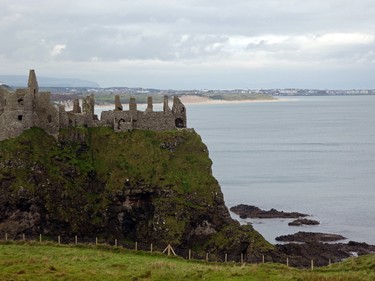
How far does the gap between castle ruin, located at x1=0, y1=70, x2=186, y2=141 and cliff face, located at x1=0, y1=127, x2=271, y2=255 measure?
878 mm

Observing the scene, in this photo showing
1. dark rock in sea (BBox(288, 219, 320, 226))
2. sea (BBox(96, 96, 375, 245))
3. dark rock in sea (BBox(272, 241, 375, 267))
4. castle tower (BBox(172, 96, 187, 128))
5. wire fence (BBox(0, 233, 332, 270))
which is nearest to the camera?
wire fence (BBox(0, 233, 332, 270))

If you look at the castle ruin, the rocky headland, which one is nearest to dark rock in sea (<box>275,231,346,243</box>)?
the rocky headland

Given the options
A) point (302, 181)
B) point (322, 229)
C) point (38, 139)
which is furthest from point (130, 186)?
point (302, 181)

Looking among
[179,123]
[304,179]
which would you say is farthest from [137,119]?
[304,179]

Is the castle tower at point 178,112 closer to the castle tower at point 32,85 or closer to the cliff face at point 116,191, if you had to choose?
the cliff face at point 116,191

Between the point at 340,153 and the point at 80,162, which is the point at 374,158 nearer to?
the point at 340,153

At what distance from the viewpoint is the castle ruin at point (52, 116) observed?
58.4 m

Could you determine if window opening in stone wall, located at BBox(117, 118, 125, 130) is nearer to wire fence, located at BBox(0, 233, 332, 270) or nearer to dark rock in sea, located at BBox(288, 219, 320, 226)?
wire fence, located at BBox(0, 233, 332, 270)

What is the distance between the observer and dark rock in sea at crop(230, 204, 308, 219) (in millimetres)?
83500

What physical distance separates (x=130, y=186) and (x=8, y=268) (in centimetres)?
2811

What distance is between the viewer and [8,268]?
30938mm

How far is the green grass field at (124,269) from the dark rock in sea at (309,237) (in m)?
33.2

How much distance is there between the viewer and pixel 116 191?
5847 centimetres

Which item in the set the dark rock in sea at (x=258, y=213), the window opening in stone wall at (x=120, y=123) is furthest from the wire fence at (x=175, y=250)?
the dark rock in sea at (x=258, y=213)
